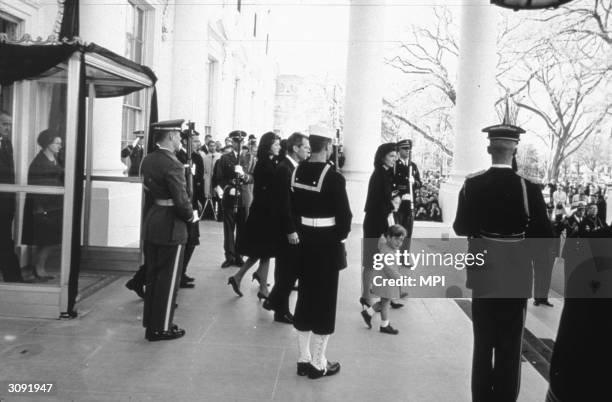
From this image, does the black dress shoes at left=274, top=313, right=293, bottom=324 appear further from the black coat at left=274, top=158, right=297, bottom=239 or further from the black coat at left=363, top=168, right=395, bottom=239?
the black coat at left=363, top=168, right=395, bottom=239

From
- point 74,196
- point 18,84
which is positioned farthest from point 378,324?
point 18,84

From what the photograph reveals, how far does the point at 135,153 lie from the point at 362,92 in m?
6.27

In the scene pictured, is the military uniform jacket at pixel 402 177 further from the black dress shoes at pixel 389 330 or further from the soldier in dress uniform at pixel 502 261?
the soldier in dress uniform at pixel 502 261

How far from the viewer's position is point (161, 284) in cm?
541

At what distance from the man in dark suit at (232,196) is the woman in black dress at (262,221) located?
5.44ft

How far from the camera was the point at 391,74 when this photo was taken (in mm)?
30969

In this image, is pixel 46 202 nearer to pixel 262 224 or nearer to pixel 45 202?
pixel 45 202

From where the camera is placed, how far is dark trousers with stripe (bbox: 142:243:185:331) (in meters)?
5.39

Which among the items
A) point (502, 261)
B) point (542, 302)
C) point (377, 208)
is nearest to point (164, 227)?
point (377, 208)

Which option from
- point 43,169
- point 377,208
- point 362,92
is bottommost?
point 377,208

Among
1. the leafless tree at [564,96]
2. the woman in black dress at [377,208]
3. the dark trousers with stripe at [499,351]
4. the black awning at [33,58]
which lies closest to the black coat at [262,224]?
the woman in black dress at [377,208]

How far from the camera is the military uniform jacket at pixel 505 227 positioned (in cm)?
402

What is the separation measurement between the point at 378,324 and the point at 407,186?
234 centimetres

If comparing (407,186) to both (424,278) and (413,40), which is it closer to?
(424,278)
